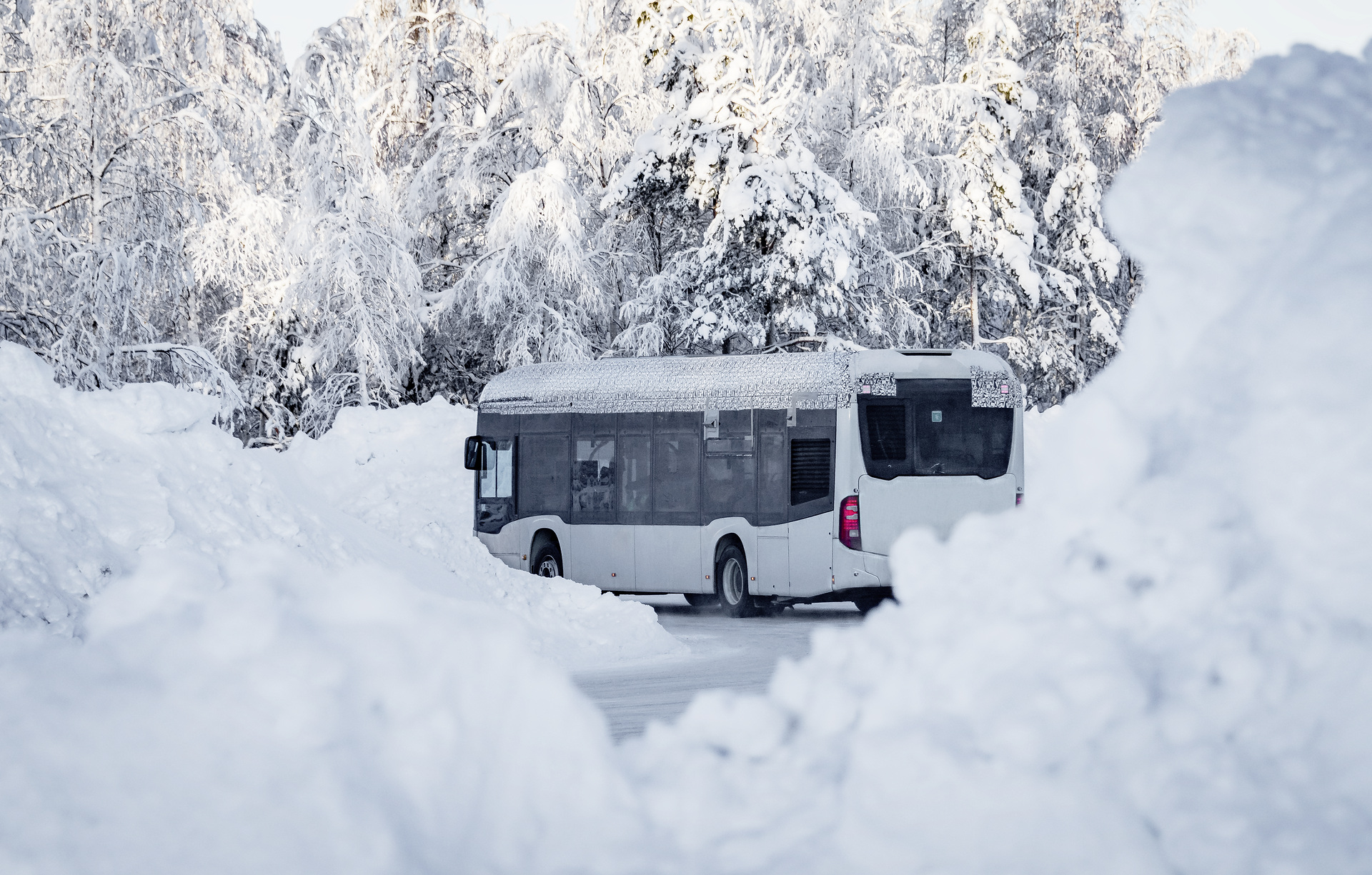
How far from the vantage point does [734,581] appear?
19.7 meters

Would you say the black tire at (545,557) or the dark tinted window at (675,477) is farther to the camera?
the black tire at (545,557)

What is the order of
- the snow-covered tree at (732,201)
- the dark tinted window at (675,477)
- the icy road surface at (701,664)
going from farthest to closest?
the snow-covered tree at (732,201) → the dark tinted window at (675,477) → the icy road surface at (701,664)

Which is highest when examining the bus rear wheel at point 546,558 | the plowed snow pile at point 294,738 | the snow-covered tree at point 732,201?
the snow-covered tree at point 732,201

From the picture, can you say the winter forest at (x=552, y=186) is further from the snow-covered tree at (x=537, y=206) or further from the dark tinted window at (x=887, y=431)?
the dark tinted window at (x=887, y=431)

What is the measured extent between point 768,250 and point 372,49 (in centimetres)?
971

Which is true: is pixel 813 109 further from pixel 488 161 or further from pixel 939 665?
pixel 939 665

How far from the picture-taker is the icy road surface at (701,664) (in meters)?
11.0

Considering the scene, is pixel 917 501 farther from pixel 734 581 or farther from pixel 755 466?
pixel 734 581

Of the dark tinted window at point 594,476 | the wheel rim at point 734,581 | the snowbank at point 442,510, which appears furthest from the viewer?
the dark tinted window at point 594,476

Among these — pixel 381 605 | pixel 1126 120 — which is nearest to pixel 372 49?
pixel 1126 120

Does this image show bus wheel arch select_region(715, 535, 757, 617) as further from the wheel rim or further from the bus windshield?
the bus windshield

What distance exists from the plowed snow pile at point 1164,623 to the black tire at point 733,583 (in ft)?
52.7

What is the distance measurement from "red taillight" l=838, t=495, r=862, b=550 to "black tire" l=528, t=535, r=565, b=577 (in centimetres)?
460

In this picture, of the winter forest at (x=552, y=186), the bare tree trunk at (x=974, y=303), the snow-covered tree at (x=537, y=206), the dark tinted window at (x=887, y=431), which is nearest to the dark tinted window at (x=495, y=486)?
the winter forest at (x=552, y=186)
